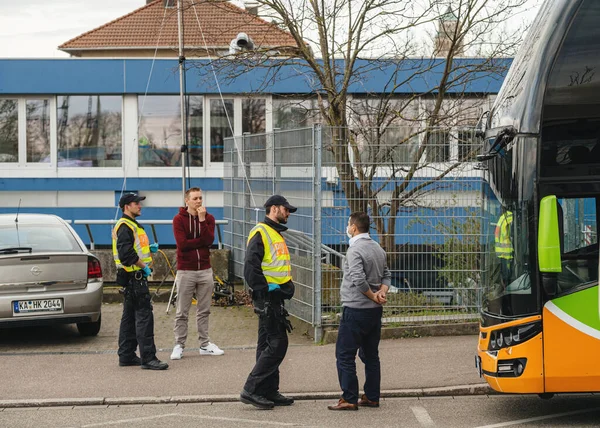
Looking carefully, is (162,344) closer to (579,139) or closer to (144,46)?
(579,139)

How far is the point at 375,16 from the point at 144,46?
17.8 m

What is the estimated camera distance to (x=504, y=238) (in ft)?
25.2

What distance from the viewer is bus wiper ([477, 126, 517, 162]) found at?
7.38 m

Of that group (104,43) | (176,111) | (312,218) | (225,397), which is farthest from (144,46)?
(225,397)

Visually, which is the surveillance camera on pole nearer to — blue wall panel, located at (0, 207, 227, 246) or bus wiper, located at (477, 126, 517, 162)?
bus wiper, located at (477, 126, 517, 162)

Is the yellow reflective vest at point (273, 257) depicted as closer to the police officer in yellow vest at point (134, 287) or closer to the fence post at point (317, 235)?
the police officer in yellow vest at point (134, 287)

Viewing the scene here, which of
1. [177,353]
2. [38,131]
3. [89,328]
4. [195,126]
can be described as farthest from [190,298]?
[38,131]

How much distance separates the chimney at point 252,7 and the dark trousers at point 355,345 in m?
6.24

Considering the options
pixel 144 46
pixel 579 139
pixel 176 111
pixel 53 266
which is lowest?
pixel 53 266

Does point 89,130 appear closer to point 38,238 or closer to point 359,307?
point 38,238

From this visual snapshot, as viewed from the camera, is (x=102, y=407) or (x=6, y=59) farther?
(x=6, y=59)

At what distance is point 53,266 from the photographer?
1148 centimetres

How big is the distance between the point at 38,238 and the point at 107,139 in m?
10.1

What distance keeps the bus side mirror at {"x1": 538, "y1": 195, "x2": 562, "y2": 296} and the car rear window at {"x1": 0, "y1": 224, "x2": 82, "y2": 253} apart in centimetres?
661
